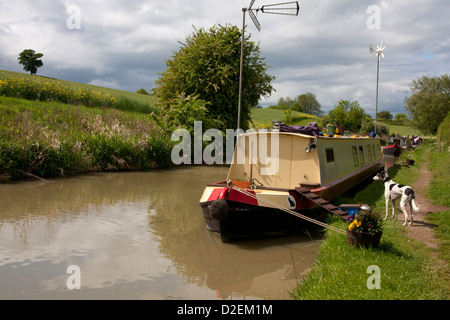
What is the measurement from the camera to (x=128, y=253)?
20.9 ft

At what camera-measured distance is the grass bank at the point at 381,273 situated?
426 centimetres

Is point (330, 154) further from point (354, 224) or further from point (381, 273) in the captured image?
point (381, 273)

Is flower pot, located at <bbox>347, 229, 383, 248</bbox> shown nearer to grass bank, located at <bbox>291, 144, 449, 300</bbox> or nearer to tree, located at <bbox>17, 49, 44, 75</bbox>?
grass bank, located at <bbox>291, 144, 449, 300</bbox>

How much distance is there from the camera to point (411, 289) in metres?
4.32

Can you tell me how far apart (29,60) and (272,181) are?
50.8 metres

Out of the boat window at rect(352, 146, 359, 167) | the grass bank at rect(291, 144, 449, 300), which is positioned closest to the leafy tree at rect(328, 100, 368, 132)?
the boat window at rect(352, 146, 359, 167)

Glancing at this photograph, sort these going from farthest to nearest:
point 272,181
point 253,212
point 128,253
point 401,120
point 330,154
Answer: point 401,120
point 330,154
point 272,181
point 253,212
point 128,253

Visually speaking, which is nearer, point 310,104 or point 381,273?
point 381,273

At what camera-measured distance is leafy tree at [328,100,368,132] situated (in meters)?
42.0

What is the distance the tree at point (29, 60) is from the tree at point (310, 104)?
8420cm

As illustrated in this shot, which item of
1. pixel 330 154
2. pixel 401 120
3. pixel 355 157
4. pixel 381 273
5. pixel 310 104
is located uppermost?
pixel 310 104

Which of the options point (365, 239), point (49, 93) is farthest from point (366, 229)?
point (49, 93)
